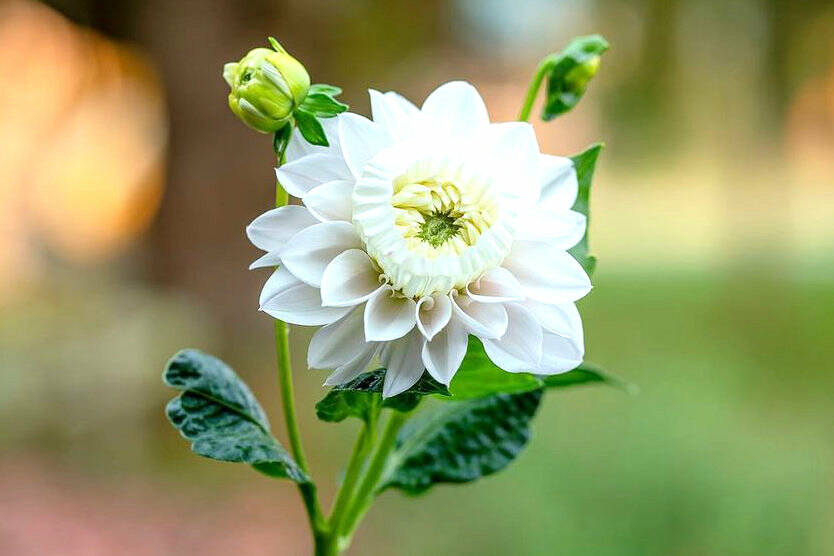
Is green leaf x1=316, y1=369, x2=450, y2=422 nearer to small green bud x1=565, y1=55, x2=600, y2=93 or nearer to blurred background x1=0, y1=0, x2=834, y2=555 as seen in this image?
small green bud x1=565, y1=55, x2=600, y2=93

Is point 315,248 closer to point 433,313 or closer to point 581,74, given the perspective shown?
point 433,313

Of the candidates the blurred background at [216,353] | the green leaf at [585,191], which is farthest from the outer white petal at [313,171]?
the blurred background at [216,353]

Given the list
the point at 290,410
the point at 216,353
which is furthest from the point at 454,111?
the point at 216,353

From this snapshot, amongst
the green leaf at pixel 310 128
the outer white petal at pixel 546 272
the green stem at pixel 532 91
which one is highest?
the green stem at pixel 532 91

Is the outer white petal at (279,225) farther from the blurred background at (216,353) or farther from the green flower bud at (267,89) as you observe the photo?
the blurred background at (216,353)

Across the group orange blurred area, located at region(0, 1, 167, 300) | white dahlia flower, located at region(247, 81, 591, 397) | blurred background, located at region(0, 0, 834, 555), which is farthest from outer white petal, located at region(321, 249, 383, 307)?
orange blurred area, located at region(0, 1, 167, 300)

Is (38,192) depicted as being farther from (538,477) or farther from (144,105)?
(538,477)

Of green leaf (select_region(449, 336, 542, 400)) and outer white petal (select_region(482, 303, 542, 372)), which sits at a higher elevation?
outer white petal (select_region(482, 303, 542, 372))
